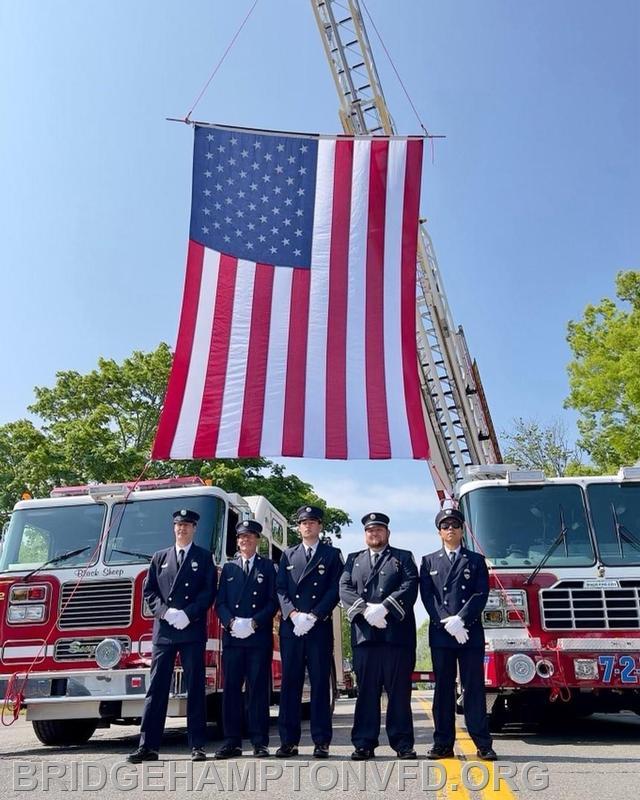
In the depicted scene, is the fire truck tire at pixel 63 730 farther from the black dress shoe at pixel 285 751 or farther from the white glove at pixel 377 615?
the white glove at pixel 377 615

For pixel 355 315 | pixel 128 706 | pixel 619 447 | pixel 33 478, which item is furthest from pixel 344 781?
pixel 33 478

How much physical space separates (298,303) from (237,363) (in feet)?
3.04

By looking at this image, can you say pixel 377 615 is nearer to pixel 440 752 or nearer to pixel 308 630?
pixel 308 630

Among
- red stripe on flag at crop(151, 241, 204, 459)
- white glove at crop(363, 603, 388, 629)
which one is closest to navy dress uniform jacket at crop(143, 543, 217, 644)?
white glove at crop(363, 603, 388, 629)

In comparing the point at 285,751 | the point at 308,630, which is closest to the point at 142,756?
the point at 285,751

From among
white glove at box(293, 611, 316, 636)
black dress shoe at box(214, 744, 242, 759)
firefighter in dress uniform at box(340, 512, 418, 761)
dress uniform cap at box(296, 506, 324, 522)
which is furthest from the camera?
dress uniform cap at box(296, 506, 324, 522)

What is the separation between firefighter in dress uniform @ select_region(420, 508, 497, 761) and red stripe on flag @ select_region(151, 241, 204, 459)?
300cm

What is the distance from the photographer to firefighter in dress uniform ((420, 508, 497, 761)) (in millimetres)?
6059

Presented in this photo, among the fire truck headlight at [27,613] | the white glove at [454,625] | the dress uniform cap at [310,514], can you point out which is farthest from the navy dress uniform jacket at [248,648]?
the fire truck headlight at [27,613]

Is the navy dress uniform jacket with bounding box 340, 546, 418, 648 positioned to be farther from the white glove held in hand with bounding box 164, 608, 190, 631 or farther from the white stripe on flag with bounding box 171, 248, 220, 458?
the white stripe on flag with bounding box 171, 248, 220, 458

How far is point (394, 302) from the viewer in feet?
29.1

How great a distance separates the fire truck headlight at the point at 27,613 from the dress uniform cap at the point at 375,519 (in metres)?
3.41

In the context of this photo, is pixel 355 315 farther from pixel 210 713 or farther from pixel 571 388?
pixel 571 388

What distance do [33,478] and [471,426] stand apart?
15.8 metres
